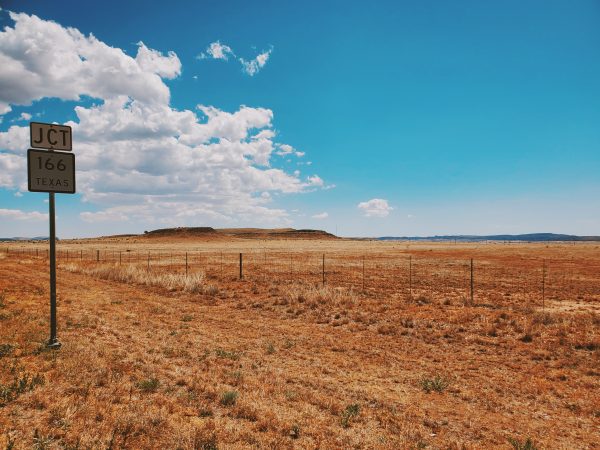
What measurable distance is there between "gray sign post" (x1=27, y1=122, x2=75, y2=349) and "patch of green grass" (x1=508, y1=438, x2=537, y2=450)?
9.14 meters

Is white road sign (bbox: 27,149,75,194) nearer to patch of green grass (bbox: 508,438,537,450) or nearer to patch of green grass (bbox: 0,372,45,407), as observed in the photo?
patch of green grass (bbox: 0,372,45,407)

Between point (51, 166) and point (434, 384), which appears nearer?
point (51, 166)

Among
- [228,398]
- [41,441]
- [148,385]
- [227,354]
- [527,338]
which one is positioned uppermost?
[41,441]

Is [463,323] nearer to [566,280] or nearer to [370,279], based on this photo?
[370,279]

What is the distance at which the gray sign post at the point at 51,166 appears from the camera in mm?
7545

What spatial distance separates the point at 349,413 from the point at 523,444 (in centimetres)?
278

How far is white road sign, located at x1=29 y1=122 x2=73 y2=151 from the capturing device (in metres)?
7.58

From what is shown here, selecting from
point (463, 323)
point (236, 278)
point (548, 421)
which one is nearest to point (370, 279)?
point (236, 278)

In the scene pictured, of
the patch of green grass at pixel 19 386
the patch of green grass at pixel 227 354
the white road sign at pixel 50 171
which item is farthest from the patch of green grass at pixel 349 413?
the white road sign at pixel 50 171

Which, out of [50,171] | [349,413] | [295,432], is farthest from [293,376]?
[50,171]

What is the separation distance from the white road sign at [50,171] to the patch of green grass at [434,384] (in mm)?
9104

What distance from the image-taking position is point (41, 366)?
266 inches

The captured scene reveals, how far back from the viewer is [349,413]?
625cm

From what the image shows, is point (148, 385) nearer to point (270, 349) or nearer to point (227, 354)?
point (227, 354)
